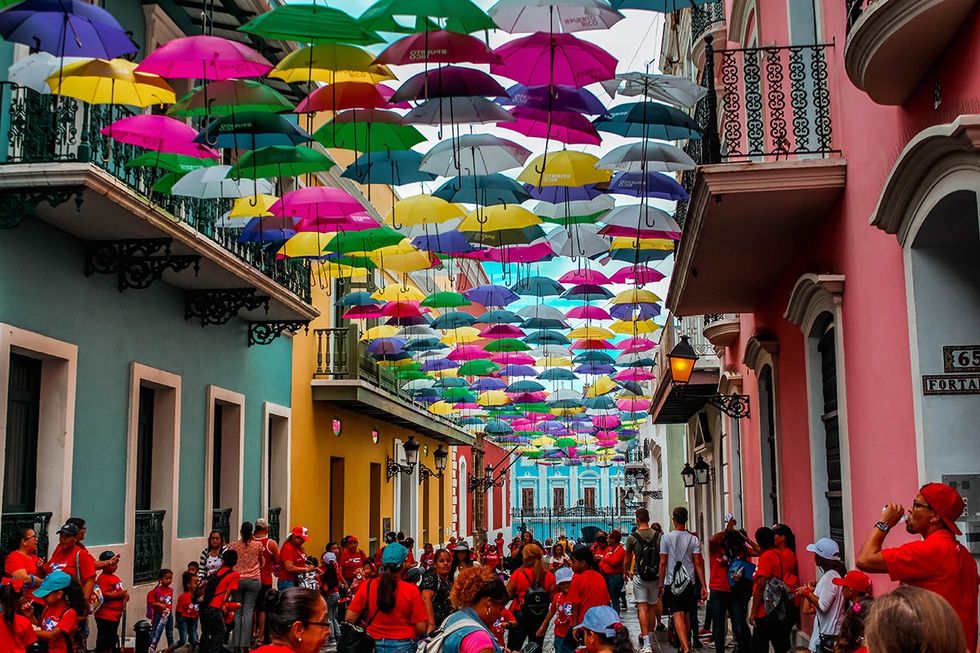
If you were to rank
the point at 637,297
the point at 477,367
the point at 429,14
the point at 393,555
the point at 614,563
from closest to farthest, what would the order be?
the point at 429,14 < the point at 393,555 < the point at 614,563 < the point at 637,297 < the point at 477,367

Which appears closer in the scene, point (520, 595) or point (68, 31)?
point (68, 31)

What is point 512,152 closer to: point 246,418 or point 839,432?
point 839,432

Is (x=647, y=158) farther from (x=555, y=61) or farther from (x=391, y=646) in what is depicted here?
(x=391, y=646)

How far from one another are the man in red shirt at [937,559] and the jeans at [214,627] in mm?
9090

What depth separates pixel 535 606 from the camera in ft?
37.3

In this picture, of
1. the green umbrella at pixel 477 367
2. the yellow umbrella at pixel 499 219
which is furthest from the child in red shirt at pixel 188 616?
the green umbrella at pixel 477 367

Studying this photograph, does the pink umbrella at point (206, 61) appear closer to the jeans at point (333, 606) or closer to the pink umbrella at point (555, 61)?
the pink umbrella at point (555, 61)

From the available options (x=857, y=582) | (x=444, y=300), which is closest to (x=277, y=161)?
(x=857, y=582)

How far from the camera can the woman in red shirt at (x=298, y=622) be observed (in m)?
4.64

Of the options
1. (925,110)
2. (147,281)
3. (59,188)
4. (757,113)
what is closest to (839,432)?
(757,113)

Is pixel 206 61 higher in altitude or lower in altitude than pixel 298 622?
higher

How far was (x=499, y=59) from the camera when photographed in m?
10.0

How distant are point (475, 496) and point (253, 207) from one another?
142 ft

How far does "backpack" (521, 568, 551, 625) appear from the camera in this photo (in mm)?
11367
